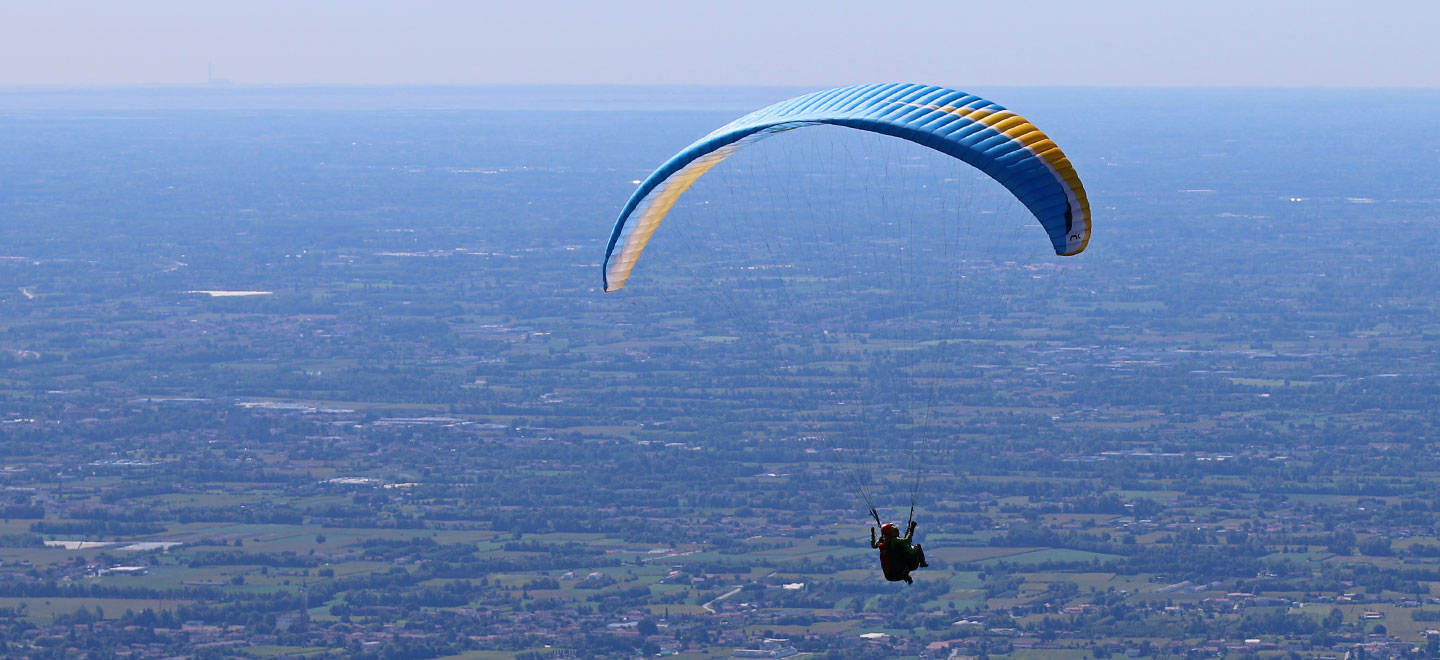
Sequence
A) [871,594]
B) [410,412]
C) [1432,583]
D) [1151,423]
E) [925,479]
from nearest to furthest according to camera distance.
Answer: [871,594] → [1432,583] → [925,479] → [1151,423] → [410,412]

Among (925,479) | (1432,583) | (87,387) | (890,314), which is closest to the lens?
(1432,583)

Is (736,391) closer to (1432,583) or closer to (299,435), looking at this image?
(299,435)

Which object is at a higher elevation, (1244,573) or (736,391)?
(736,391)

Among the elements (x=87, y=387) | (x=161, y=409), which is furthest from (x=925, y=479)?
(x=87, y=387)

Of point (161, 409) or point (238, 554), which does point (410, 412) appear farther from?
point (238, 554)

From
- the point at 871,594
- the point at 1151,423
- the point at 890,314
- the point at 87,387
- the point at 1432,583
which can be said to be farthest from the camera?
the point at 890,314

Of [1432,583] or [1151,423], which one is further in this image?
[1151,423]

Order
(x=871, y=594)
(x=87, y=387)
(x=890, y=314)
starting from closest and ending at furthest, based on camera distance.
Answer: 1. (x=871, y=594)
2. (x=87, y=387)
3. (x=890, y=314)

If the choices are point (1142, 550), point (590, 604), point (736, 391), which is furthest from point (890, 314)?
point (590, 604)

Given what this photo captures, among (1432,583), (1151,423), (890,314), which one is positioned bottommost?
(1432,583)
